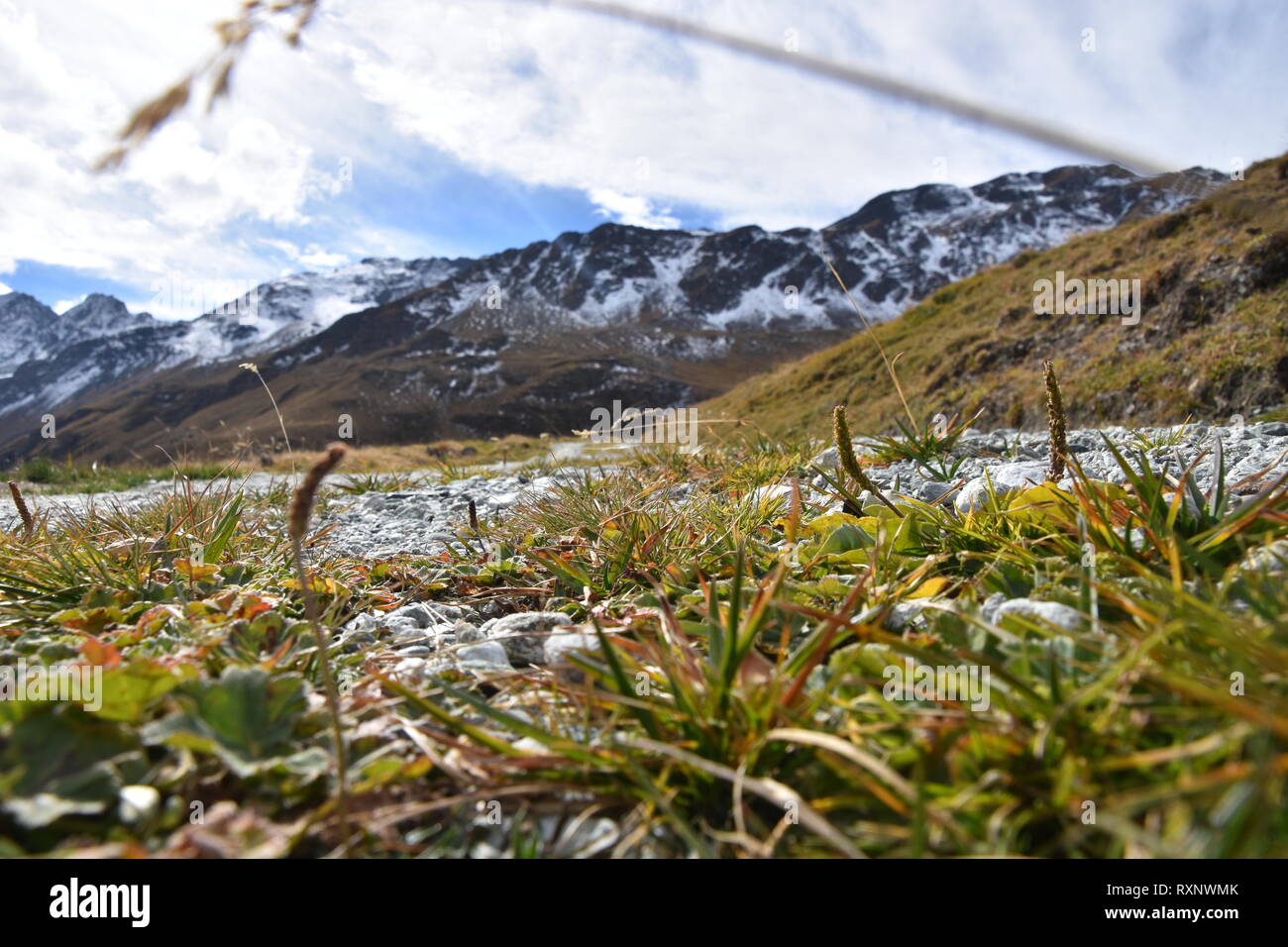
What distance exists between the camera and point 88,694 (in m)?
1.43

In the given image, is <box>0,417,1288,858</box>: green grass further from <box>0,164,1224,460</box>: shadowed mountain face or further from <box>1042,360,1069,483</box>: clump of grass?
<box>0,164,1224,460</box>: shadowed mountain face

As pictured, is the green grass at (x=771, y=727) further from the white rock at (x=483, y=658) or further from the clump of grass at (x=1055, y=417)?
the clump of grass at (x=1055, y=417)

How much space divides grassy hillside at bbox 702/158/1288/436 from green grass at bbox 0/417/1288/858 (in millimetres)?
5586

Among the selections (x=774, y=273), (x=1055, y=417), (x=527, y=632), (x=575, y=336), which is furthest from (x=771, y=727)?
(x=774, y=273)

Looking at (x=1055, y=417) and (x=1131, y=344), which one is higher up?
(x=1131, y=344)

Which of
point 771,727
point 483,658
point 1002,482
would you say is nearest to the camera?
point 771,727

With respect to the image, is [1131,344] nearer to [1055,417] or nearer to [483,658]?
[1055,417]

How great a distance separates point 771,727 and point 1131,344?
13.9 meters

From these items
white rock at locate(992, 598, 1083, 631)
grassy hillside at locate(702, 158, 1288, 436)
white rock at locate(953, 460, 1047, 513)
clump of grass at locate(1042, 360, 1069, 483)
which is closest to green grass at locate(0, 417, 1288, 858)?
white rock at locate(992, 598, 1083, 631)

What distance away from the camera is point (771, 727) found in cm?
141

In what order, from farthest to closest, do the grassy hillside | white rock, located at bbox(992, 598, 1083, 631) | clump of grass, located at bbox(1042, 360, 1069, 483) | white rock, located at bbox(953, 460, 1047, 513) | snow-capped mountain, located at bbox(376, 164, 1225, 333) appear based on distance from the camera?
1. snow-capped mountain, located at bbox(376, 164, 1225, 333)
2. the grassy hillside
3. white rock, located at bbox(953, 460, 1047, 513)
4. clump of grass, located at bbox(1042, 360, 1069, 483)
5. white rock, located at bbox(992, 598, 1083, 631)

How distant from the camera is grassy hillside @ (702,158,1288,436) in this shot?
956 centimetres

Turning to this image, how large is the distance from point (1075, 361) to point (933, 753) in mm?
14418
